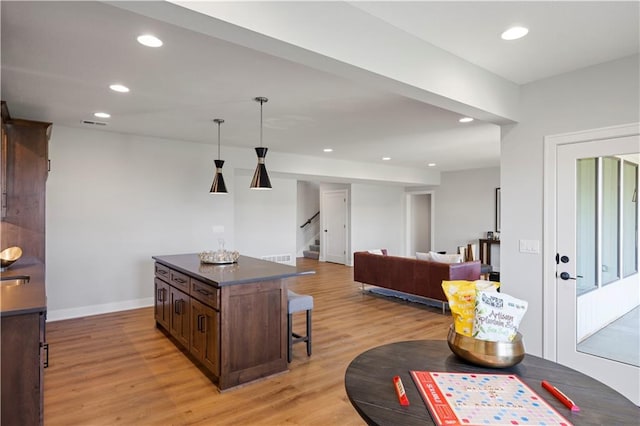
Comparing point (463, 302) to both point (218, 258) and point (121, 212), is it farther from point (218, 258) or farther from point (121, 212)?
point (121, 212)

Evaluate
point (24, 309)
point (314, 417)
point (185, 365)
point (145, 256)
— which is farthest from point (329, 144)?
point (24, 309)

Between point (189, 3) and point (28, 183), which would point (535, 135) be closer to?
point (189, 3)

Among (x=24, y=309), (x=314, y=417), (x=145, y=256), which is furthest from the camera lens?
(x=145, y=256)

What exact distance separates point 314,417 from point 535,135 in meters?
2.94

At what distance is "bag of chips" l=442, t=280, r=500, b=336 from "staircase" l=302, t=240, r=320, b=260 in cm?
948

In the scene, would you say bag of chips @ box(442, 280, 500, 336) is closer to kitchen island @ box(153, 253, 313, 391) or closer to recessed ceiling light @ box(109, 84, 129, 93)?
kitchen island @ box(153, 253, 313, 391)

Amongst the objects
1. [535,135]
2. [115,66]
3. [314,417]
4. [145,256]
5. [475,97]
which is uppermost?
[115,66]

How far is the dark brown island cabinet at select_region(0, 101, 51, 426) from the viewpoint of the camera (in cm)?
176

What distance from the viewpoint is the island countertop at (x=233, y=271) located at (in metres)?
2.93

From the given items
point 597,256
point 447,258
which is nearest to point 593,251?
point 597,256

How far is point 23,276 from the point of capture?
2.89 m

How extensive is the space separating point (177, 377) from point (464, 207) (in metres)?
8.11

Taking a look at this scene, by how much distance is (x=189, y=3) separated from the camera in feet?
4.96

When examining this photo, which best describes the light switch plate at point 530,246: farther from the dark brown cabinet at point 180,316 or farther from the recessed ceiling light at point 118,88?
the recessed ceiling light at point 118,88
